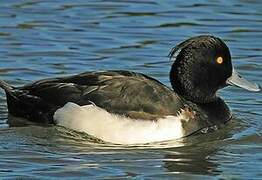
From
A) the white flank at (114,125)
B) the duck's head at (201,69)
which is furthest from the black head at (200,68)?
the white flank at (114,125)

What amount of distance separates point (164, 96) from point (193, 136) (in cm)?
50

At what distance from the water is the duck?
0.36 ft

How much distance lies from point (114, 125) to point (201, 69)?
1.25 m

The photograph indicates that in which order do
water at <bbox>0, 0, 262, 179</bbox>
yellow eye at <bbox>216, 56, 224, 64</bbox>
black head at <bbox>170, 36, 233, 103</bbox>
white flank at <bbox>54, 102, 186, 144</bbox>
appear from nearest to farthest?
water at <bbox>0, 0, 262, 179</bbox> < white flank at <bbox>54, 102, 186, 144</bbox> < black head at <bbox>170, 36, 233, 103</bbox> < yellow eye at <bbox>216, 56, 224, 64</bbox>

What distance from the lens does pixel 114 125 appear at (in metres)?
11.0

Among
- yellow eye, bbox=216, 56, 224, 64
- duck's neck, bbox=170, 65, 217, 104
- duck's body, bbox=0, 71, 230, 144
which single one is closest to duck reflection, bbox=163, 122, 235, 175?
duck's body, bbox=0, 71, 230, 144

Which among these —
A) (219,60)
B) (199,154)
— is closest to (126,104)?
(199,154)

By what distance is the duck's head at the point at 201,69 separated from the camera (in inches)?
460

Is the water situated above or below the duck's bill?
below

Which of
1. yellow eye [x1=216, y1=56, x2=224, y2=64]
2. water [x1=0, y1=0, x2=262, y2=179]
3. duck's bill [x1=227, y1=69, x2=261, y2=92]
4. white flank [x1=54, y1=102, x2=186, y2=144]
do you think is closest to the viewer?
water [x1=0, y1=0, x2=262, y2=179]

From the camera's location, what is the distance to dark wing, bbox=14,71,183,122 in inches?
435

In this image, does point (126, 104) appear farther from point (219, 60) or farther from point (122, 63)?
point (122, 63)

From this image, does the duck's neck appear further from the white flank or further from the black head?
the white flank

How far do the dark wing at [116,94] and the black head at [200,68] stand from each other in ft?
1.45
